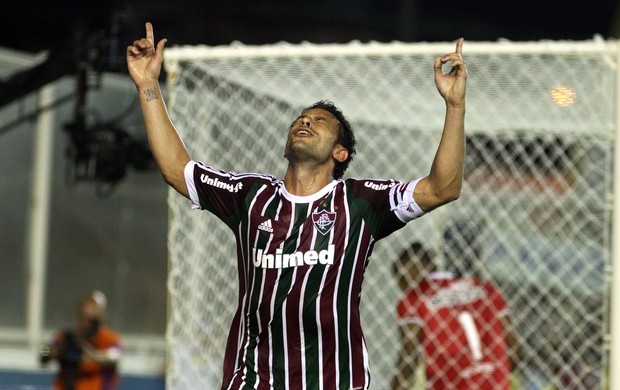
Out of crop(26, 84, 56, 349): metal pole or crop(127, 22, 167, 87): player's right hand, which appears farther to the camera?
crop(26, 84, 56, 349): metal pole

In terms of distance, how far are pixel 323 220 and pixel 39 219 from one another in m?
9.02

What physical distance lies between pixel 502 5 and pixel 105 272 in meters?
9.89

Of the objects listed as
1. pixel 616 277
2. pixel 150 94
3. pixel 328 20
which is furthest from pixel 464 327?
pixel 328 20

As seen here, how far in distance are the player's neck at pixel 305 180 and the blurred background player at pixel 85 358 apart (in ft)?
16.5

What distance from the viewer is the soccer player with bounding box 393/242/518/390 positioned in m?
6.98

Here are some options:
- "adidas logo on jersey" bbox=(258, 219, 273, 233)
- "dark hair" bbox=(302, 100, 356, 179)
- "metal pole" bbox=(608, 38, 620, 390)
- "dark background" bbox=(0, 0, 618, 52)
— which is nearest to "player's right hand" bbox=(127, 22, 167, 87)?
"dark hair" bbox=(302, 100, 356, 179)

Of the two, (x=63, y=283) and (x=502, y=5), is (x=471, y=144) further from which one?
(x=502, y=5)

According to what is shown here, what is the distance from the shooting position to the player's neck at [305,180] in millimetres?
4102

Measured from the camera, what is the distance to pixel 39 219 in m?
12.6

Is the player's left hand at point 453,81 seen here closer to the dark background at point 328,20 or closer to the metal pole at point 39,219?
the metal pole at point 39,219

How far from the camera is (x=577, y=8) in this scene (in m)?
20.4

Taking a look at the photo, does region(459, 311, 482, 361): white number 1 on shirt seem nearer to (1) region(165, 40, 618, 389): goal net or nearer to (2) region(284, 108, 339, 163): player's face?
(1) region(165, 40, 618, 389): goal net

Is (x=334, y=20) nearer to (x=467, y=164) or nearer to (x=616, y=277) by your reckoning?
(x=467, y=164)

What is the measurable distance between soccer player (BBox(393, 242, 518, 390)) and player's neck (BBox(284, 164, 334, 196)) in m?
2.98
